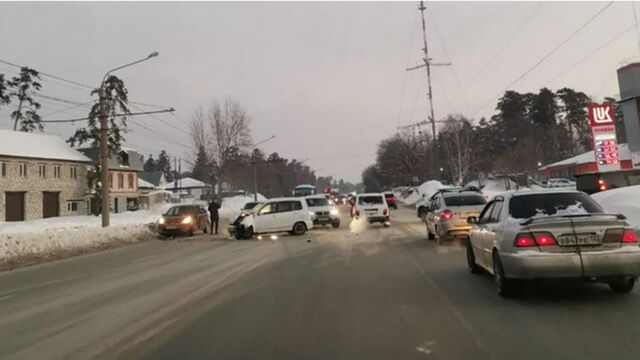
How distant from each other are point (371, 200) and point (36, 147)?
4001cm

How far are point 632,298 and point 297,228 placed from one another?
1854 centimetres

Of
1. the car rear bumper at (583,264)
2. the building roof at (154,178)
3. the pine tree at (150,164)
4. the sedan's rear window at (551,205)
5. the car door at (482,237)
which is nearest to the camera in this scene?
the car rear bumper at (583,264)

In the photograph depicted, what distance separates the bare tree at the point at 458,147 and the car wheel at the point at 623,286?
55.0 meters

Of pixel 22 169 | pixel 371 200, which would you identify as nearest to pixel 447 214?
pixel 371 200

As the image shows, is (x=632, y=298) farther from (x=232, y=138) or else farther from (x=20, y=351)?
(x=232, y=138)

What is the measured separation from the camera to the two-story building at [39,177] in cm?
4978

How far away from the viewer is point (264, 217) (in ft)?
82.8

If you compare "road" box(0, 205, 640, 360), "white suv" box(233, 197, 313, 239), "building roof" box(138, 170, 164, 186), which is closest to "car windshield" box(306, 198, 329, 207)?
"white suv" box(233, 197, 313, 239)

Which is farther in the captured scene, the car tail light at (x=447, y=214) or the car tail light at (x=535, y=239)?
the car tail light at (x=447, y=214)

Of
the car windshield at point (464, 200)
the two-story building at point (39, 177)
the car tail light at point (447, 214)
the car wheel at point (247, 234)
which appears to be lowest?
the car wheel at point (247, 234)

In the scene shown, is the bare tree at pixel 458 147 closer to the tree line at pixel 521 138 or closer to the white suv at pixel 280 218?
the tree line at pixel 521 138

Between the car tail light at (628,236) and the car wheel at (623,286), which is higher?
the car tail light at (628,236)

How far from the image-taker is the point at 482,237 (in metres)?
9.59

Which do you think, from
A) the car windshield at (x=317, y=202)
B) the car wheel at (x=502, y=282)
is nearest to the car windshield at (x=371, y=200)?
the car windshield at (x=317, y=202)
